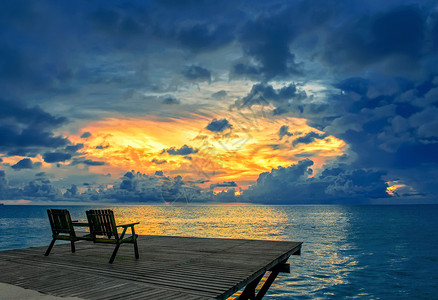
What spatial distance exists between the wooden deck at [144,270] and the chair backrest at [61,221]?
732mm

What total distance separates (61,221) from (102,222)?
1.60 meters

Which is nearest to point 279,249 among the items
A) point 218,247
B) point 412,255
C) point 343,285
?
point 218,247

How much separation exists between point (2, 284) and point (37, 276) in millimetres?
728

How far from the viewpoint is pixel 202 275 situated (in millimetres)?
6844

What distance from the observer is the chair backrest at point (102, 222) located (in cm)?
846

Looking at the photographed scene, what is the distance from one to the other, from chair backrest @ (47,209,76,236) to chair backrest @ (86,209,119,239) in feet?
2.35

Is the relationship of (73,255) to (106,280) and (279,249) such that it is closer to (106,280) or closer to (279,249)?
(106,280)

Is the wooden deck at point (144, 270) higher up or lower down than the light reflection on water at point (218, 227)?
higher up

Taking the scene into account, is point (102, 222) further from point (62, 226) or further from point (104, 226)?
point (62, 226)

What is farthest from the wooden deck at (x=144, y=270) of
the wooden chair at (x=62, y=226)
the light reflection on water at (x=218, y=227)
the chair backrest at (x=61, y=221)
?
the light reflection on water at (x=218, y=227)

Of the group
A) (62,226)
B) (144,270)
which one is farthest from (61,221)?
(144,270)

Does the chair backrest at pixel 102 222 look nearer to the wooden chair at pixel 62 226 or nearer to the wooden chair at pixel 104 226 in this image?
the wooden chair at pixel 104 226

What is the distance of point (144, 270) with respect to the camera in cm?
741

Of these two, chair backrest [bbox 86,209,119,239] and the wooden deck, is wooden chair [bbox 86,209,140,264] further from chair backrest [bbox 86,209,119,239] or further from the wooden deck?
the wooden deck
